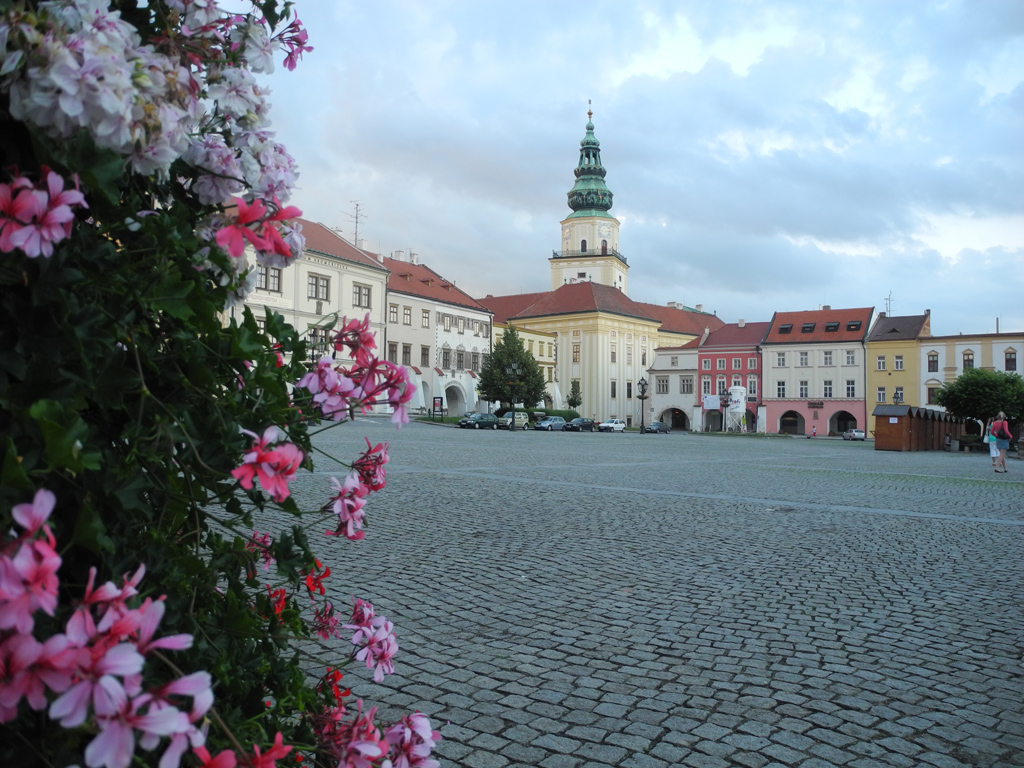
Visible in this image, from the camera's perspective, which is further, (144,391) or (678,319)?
(678,319)

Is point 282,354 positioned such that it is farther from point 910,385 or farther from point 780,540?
point 910,385

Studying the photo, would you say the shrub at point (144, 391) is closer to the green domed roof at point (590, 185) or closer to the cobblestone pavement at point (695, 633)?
the cobblestone pavement at point (695, 633)

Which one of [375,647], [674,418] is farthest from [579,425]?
[375,647]

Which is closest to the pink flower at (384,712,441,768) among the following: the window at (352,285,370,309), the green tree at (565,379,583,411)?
the window at (352,285,370,309)

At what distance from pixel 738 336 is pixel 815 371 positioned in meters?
9.06

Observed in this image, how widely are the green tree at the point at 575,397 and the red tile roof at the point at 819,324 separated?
20.1m

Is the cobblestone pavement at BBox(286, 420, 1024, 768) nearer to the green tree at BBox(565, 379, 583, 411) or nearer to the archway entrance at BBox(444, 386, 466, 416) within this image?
the archway entrance at BBox(444, 386, 466, 416)

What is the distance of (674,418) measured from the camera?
282ft

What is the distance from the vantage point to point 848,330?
71500mm

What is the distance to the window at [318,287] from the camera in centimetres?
5199

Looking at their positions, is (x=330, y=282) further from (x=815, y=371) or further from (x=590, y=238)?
(x=590, y=238)

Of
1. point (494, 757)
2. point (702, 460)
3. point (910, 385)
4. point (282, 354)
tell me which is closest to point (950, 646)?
point (494, 757)

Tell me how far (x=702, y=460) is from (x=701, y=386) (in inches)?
2391

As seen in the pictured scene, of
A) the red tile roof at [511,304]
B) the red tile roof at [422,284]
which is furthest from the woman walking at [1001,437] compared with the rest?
the red tile roof at [511,304]
